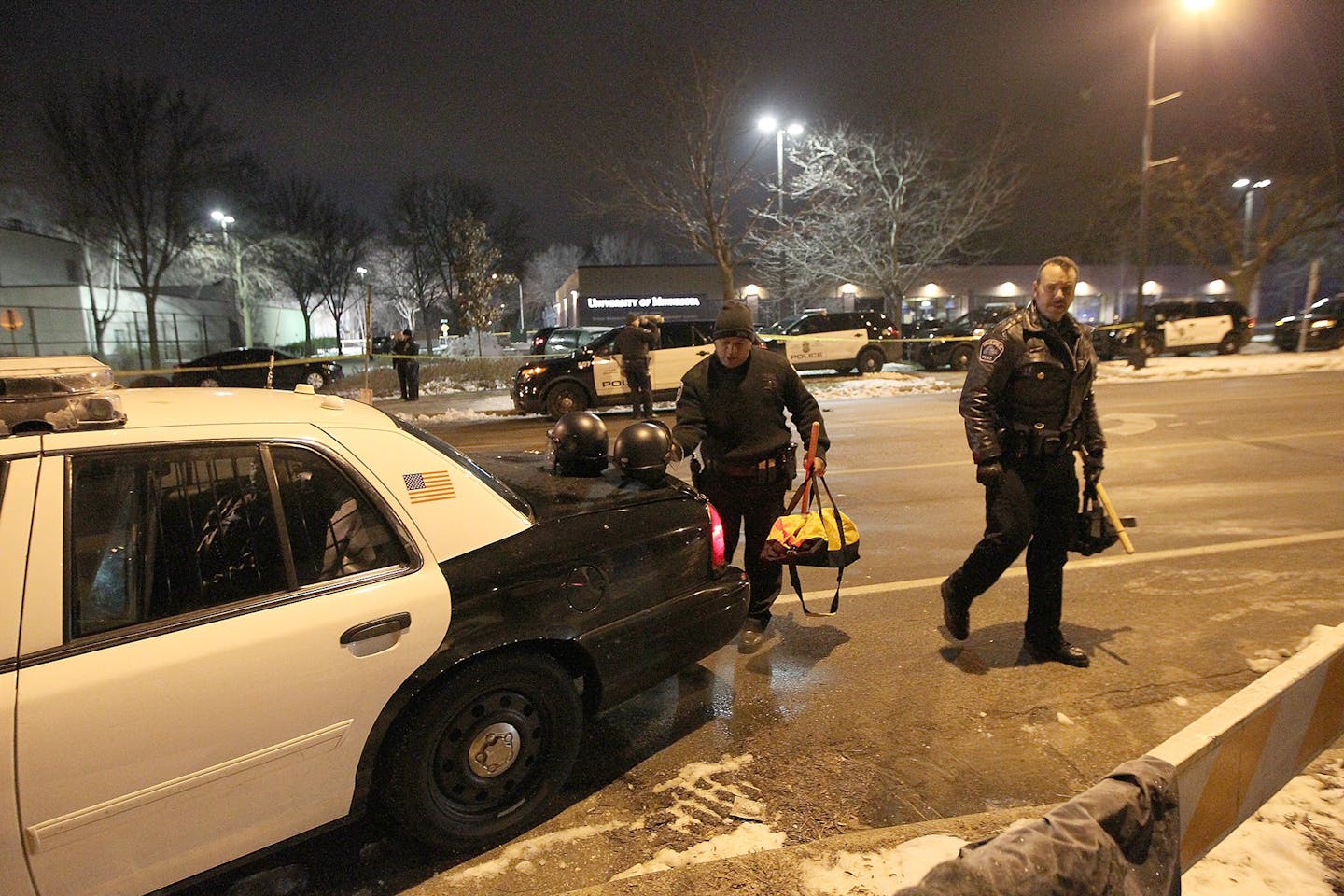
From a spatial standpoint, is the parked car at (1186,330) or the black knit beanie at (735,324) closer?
the black knit beanie at (735,324)

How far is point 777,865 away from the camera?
8.47ft

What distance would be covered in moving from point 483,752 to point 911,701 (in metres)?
1.98

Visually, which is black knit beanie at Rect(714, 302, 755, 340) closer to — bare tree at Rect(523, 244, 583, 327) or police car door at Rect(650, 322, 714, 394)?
police car door at Rect(650, 322, 714, 394)

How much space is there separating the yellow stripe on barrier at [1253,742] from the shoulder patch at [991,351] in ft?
5.44

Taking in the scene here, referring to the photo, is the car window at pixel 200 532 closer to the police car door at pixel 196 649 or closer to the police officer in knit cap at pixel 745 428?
the police car door at pixel 196 649

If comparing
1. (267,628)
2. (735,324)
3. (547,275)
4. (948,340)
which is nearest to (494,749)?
(267,628)

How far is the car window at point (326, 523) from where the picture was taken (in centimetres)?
241

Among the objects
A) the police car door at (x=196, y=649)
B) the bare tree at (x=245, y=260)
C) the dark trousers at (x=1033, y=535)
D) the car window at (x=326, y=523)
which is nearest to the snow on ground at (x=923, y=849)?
the police car door at (x=196, y=649)

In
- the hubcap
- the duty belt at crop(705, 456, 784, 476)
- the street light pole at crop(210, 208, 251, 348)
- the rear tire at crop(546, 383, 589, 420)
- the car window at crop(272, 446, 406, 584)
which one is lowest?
the hubcap

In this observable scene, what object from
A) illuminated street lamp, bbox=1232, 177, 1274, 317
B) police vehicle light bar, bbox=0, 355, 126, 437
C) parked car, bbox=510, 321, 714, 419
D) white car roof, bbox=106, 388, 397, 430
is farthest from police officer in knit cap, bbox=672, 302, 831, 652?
illuminated street lamp, bbox=1232, 177, 1274, 317

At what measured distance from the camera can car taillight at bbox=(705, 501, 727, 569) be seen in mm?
3420

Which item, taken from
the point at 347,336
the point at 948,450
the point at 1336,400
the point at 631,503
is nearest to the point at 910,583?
the point at 631,503

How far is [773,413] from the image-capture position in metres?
4.13

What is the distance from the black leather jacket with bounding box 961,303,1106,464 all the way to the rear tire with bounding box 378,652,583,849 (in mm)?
2232
